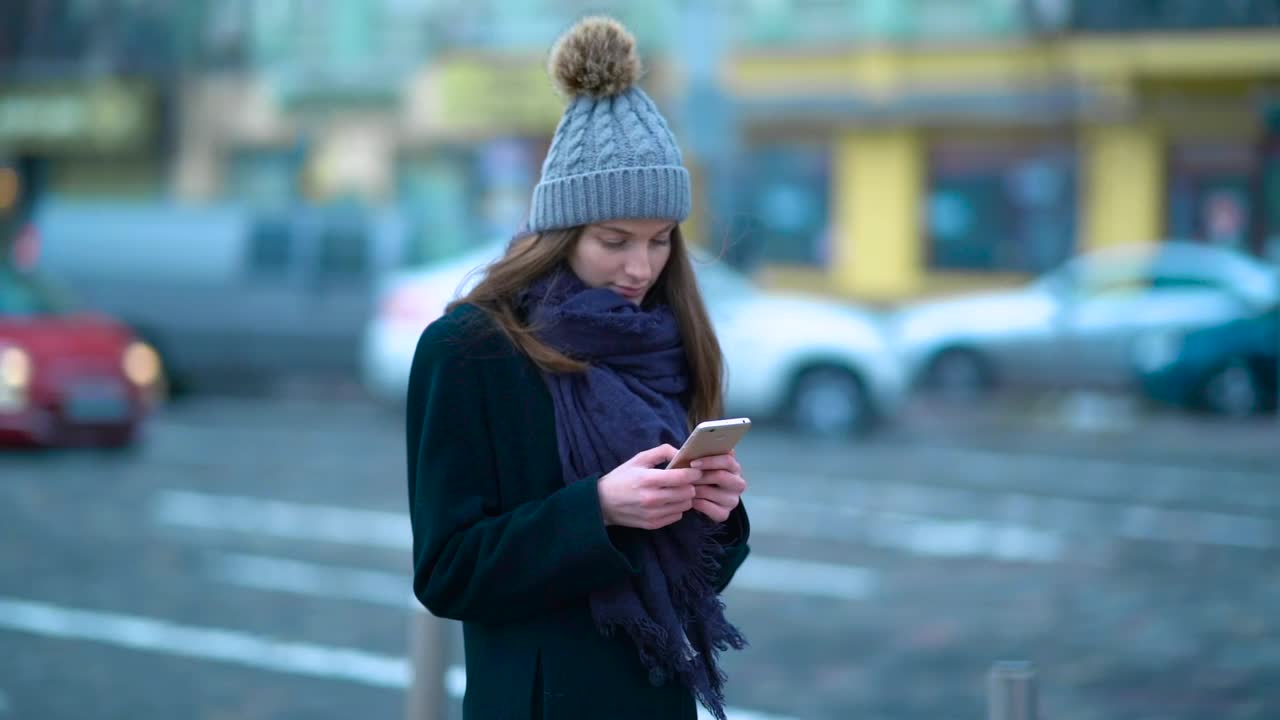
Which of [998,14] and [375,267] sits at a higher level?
[998,14]

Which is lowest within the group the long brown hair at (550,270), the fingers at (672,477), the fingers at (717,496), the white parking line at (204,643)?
the white parking line at (204,643)

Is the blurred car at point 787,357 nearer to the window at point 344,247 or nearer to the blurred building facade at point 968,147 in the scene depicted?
the window at point 344,247

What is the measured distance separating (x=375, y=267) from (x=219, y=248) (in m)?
1.82

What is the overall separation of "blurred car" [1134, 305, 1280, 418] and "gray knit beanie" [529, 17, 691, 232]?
15.2m

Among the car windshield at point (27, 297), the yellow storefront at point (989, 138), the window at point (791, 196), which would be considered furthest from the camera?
the window at point (791, 196)

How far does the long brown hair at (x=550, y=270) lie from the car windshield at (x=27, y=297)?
11.4 meters

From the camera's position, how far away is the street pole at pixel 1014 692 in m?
2.81

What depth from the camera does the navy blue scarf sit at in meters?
2.53

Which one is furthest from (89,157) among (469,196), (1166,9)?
(1166,9)

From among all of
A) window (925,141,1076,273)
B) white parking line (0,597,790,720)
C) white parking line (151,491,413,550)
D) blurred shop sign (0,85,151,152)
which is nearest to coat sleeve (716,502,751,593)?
white parking line (0,597,790,720)

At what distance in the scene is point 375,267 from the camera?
1719 cm

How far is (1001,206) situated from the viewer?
24.3 m

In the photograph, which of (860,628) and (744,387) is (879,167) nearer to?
(744,387)

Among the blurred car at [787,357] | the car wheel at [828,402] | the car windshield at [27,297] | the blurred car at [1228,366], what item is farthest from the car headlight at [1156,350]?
the car windshield at [27,297]
